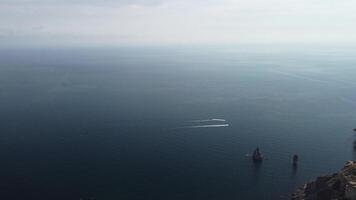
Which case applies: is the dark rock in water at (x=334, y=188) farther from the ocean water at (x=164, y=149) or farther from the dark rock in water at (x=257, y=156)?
the dark rock in water at (x=257, y=156)

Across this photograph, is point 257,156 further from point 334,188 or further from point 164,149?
point 334,188

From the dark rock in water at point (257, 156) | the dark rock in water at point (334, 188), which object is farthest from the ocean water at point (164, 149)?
the dark rock in water at point (334, 188)

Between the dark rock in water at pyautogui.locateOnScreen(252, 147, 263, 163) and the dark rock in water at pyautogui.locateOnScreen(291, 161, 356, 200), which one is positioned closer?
the dark rock in water at pyautogui.locateOnScreen(291, 161, 356, 200)

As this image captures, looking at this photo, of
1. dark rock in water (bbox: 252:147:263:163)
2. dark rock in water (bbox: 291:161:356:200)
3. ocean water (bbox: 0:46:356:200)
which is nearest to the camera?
dark rock in water (bbox: 291:161:356:200)

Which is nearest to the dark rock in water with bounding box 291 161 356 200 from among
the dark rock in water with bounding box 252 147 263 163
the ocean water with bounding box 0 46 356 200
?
the ocean water with bounding box 0 46 356 200

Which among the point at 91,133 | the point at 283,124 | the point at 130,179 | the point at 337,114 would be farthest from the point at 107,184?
the point at 337,114

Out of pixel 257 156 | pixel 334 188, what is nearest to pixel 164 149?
pixel 257 156

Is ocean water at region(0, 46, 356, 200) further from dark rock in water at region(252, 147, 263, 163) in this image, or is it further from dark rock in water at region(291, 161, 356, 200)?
dark rock in water at region(291, 161, 356, 200)

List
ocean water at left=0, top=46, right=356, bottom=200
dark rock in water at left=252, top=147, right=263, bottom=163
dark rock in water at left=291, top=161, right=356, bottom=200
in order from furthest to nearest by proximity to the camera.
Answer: dark rock in water at left=252, top=147, right=263, bottom=163 → ocean water at left=0, top=46, right=356, bottom=200 → dark rock in water at left=291, top=161, right=356, bottom=200

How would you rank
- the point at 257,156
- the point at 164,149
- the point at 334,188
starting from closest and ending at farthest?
the point at 334,188 → the point at 257,156 → the point at 164,149
